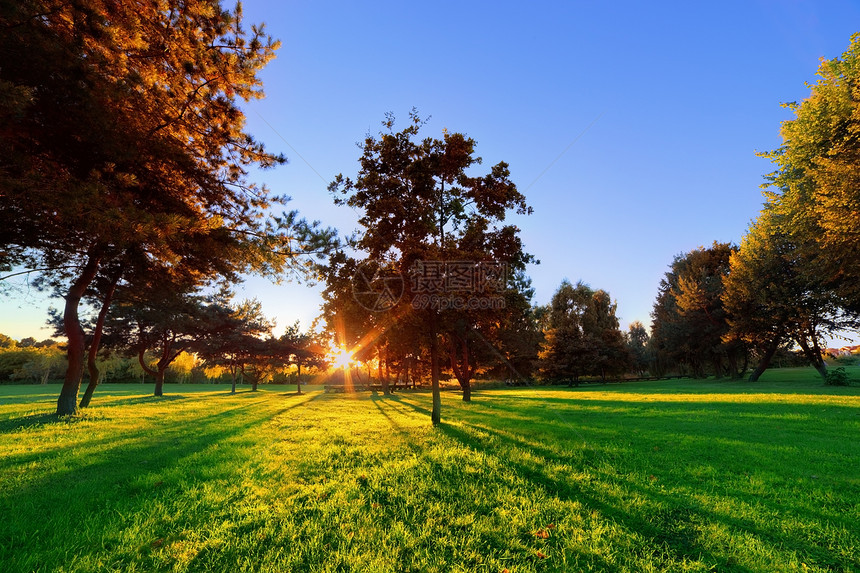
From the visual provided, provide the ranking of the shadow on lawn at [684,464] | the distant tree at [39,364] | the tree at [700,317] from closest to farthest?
the shadow on lawn at [684,464] → the tree at [700,317] → the distant tree at [39,364]

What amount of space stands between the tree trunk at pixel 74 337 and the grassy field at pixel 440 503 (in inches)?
210

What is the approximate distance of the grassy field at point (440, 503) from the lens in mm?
3520

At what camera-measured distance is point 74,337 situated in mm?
13945

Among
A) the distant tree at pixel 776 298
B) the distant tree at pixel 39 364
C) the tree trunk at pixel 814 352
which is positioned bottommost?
the distant tree at pixel 39 364

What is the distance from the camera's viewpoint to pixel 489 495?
5.14 m

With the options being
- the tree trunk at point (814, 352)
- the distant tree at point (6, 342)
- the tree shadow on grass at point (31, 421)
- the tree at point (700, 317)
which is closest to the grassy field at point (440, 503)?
the tree shadow on grass at point (31, 421)

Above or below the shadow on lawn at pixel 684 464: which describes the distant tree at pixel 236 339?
above

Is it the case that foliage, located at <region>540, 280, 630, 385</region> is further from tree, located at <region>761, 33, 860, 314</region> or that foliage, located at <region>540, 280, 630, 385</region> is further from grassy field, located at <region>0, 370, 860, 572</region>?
grassy field, located at <region>0, 370, 860, 572</region>

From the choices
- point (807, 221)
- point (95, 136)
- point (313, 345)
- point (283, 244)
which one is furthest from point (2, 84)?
point (313, 345)

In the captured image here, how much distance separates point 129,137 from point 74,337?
34.3 ft

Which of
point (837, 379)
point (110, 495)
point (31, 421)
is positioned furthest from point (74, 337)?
point (837, 379)

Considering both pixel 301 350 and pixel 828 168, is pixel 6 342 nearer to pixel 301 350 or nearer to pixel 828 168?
pixel 301 350

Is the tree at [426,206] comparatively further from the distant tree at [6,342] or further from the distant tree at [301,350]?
the distant tree at [6,342]

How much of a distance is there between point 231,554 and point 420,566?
2000 mm
